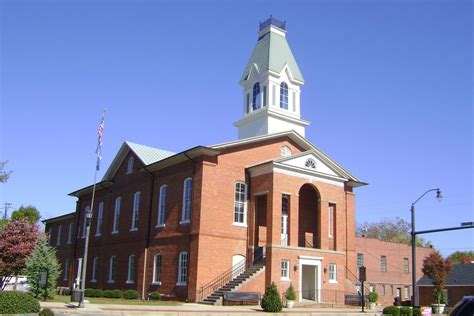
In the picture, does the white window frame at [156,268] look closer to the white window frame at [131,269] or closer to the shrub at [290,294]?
the white window frame at [131,269]

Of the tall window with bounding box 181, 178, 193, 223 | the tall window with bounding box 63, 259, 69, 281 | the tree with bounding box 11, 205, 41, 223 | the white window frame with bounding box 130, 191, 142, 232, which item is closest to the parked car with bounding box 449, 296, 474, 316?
the tall window with bounding box 181, 178, 193, 223

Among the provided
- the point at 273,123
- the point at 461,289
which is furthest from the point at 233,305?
the point at 461,289

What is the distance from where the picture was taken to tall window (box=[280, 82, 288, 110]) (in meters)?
41.8

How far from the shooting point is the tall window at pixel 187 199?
35250mm

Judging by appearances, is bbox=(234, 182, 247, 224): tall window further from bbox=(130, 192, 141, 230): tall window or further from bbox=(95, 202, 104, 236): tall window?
bbox=(95, 202, 104, 236): tall window

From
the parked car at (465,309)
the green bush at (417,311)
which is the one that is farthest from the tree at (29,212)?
the parked car at (465,309)

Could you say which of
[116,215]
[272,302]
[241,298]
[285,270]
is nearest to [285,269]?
[285,270]

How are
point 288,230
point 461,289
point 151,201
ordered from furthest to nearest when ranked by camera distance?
point 461,289
point 151,201
point 288,230

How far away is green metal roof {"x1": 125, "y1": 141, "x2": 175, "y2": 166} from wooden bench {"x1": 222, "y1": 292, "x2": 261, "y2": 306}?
1553 centimetres

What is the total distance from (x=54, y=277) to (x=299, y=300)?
1511 cm

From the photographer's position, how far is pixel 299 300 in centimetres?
3256

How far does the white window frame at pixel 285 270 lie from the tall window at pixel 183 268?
6.19 meters

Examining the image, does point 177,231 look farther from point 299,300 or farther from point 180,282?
point 299,300

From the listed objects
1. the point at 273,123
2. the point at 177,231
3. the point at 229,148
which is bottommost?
the point at 177,231
